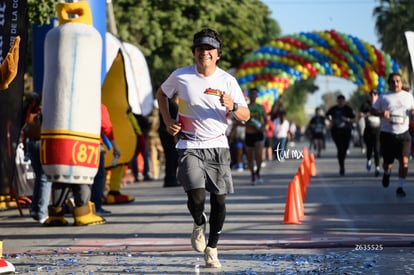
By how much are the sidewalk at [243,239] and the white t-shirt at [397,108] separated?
1.12 meters

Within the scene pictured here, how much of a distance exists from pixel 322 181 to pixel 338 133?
229 cm

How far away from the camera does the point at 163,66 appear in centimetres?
4172

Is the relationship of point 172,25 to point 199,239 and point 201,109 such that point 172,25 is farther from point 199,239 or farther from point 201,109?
point 199,239

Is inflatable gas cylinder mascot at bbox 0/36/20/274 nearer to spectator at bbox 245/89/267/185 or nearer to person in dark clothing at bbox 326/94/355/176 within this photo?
spectator at bbox 245/89/267/185

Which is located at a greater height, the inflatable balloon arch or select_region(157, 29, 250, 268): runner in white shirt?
the inflatable balloon arch

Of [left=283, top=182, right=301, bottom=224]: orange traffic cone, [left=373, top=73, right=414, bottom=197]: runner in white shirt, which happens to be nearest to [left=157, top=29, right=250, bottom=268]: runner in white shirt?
[left=283, top=182, right=301, bottom=224]: orange traffic cone

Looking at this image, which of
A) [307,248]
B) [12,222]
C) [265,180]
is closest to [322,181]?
[265,180]

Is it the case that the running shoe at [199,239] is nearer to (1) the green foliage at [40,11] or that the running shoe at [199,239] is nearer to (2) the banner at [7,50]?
(2) the banner at [7,50]

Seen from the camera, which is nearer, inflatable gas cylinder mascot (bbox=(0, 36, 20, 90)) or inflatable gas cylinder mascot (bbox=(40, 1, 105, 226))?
inflatable gas cylinder mascot (bbox=(0, 36, 20, 90))

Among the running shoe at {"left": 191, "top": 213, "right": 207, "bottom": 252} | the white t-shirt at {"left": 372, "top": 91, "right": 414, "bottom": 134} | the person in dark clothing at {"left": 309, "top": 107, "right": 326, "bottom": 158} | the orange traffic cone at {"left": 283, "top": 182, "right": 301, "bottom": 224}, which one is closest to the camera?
the running shoe at {"left": 191, "top": 213, "right": 207, "bottom": 252}

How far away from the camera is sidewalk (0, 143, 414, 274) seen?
9.02 m

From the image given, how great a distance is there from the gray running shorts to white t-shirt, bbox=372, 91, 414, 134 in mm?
7980

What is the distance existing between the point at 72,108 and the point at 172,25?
2892 centimetres

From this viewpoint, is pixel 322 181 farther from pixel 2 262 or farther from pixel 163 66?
pixel 163 66
